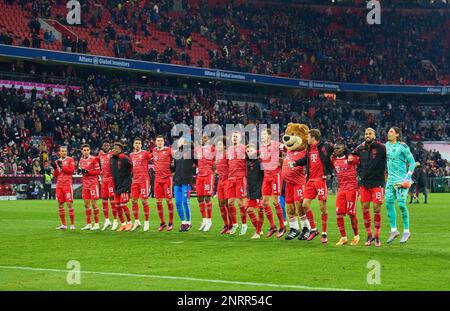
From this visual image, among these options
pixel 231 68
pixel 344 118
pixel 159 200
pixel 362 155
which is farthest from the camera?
pixel 344 118

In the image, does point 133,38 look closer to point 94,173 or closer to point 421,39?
point 421,39

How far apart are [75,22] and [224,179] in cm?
3414

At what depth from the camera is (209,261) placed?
1489cm

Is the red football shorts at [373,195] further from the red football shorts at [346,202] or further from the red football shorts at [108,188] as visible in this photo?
the red football shorts at [108,188]

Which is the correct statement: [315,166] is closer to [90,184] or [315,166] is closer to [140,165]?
[140,165]

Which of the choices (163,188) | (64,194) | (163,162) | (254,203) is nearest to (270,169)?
(254,203)

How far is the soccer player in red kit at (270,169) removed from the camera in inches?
766

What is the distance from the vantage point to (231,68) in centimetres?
5959

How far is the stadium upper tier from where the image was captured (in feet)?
168

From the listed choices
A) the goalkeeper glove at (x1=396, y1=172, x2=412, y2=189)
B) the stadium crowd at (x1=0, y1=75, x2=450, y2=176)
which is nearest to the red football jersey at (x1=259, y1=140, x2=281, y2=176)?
the goalkeeper glove at (x1=396, y1=172, x2=412, y2=189)

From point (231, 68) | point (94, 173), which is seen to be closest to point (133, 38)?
point (231, 68)

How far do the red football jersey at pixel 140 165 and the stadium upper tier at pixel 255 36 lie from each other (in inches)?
1016

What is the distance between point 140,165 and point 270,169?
4381mm

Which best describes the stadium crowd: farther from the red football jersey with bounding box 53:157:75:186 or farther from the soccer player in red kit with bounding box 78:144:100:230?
the soccer player in red kit with bounding box 78:144:100:230
